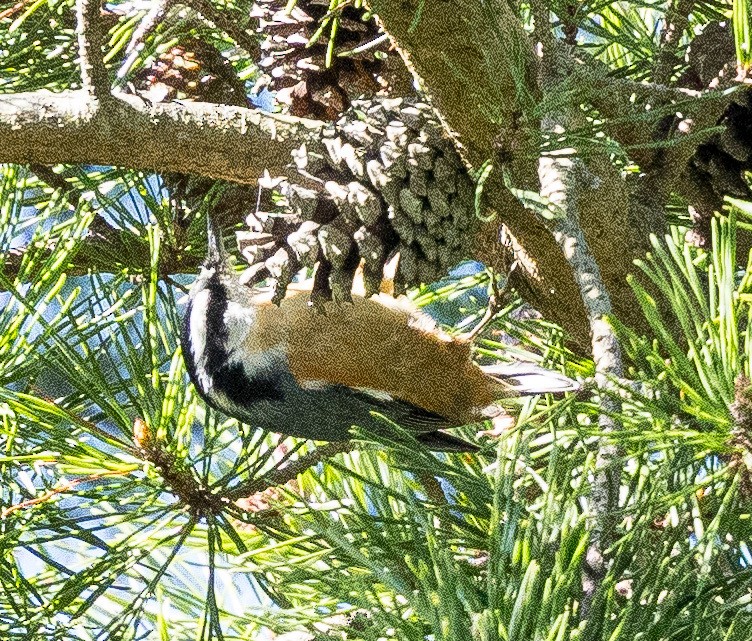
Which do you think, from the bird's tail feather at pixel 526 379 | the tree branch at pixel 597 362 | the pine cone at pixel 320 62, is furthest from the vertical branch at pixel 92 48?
the bird's tail feather at pixel 526 379

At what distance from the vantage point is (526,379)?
1.57 m

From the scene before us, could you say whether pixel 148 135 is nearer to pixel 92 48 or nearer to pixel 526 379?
pixel 92 48

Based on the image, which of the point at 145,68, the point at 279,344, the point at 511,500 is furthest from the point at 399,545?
the point at 145,68

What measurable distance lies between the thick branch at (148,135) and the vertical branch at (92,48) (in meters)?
0.01

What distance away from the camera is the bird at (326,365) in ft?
4.89

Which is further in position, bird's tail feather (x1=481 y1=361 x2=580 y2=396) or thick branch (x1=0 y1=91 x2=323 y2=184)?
bird's tail feather (x1=481 y1=361 x2=580 y2=396)

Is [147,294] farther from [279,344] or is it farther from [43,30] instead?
[43,30]

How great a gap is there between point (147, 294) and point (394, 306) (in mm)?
395

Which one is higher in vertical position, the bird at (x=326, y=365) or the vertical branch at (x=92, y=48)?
the vertical branch at (x=92, y=48)

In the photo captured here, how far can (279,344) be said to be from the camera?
60.8 inches

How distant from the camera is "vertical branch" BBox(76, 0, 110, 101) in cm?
104

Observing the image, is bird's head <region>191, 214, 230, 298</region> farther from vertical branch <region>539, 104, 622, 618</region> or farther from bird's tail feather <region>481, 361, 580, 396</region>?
vertical branch <region>539, 104, 622, 618</region>

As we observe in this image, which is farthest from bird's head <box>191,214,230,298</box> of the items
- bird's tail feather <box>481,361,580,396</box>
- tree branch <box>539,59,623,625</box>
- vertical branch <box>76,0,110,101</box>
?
tree branch <box>539,59,623,625</box>

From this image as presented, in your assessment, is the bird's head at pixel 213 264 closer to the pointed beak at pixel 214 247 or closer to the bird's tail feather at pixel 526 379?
the pointed beak at pixel 214 247
